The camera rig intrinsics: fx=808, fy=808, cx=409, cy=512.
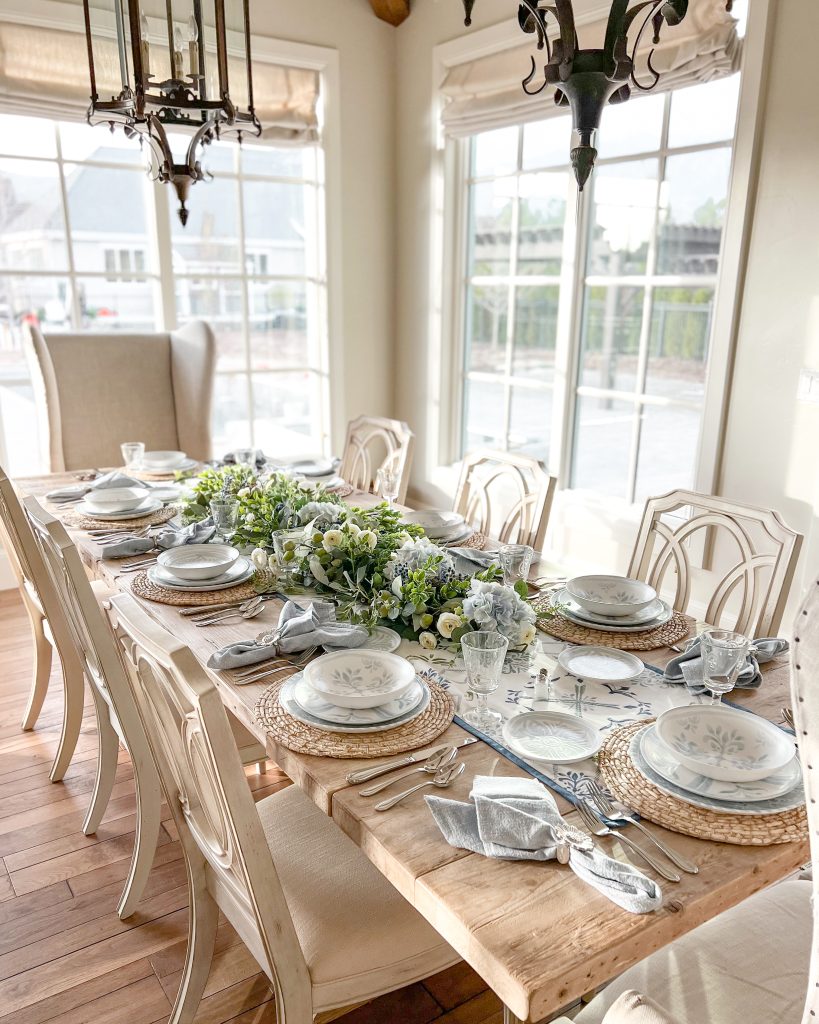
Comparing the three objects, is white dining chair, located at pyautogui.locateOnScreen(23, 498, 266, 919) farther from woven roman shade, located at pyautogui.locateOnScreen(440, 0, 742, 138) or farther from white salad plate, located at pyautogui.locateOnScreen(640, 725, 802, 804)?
woven roman shade, located at pyautogui.locateOnScreen(440, 0, 742, 138)

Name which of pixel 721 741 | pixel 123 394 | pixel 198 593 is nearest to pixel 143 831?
pixel 198 593

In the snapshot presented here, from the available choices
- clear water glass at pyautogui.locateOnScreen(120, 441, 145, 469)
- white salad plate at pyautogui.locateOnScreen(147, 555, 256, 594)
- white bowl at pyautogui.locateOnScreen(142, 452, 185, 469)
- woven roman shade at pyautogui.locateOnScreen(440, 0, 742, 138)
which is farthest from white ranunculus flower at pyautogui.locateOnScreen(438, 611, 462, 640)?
woven roman shade at pyautogui.locateOnScreen(440, 0, 742, 138)

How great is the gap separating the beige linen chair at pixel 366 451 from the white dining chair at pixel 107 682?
1190 mm

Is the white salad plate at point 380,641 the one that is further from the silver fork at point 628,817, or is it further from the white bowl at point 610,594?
the silver fork at point 628,817

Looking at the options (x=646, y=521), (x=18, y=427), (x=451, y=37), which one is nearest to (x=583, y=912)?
(x=646, y=521)

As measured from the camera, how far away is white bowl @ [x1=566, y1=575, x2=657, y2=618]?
157 cm

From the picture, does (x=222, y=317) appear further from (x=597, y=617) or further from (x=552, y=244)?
(x=597, y=617)

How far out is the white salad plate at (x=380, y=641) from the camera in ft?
4.73

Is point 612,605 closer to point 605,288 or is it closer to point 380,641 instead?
point 380,641

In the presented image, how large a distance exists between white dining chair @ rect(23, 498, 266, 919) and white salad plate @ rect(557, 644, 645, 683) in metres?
0.75

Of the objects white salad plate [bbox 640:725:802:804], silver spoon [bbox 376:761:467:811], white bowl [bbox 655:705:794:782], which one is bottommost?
silver spoon [bbox 376:761:467:811]

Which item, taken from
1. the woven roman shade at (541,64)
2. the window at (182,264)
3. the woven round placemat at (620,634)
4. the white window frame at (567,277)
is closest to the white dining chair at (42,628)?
the woven round placemat at (620,634)

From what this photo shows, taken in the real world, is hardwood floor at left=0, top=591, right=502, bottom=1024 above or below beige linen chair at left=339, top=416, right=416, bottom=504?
below

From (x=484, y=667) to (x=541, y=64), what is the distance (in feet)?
9.84
